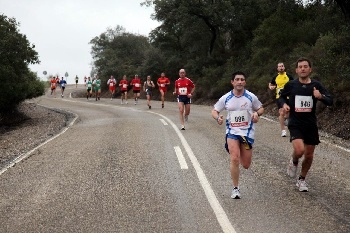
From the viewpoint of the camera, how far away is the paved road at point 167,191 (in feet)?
18.5

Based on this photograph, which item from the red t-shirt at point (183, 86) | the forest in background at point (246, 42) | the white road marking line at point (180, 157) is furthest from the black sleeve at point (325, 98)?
the forest in background at point (246, 42)

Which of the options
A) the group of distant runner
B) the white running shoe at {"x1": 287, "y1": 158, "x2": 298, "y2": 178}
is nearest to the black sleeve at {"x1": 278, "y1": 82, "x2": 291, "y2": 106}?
the group of distant runner

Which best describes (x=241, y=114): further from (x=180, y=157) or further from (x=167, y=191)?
(x=180, y=157)

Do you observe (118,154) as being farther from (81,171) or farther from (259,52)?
(259,52)

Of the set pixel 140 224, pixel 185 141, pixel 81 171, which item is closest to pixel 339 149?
pixel 185 141

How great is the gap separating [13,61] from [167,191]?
18094 millimetres

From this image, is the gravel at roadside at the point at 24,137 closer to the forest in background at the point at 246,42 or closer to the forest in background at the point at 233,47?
the forest in background at the point at 233,47

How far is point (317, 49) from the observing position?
2248cm

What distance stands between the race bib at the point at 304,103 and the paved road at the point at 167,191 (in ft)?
4.26

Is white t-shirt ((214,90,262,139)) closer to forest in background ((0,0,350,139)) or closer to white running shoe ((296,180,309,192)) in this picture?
white running shoe ((296,180,309,192))

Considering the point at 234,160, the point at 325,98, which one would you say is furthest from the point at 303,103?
the point at 234,160

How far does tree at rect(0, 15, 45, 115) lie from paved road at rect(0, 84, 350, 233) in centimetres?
1184

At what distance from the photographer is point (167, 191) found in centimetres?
714

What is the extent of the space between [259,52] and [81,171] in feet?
72.2
